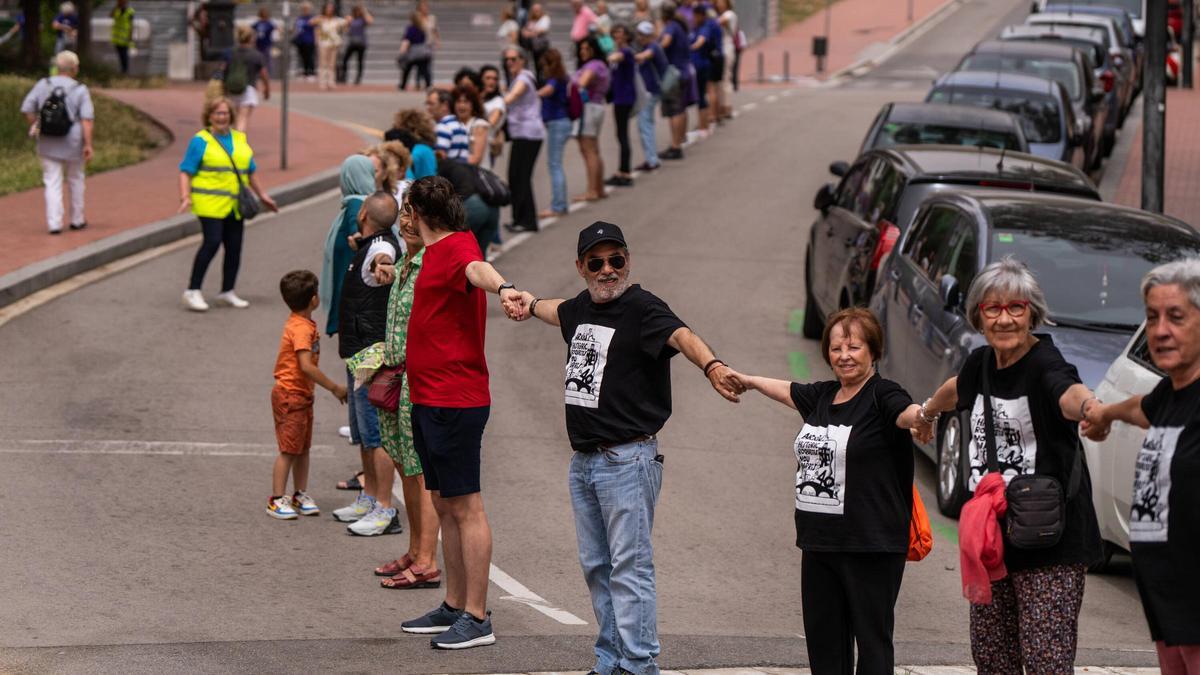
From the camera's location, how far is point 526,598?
27.7ft

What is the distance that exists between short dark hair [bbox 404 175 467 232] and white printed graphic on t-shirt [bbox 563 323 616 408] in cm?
96

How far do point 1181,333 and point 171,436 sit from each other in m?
7.49

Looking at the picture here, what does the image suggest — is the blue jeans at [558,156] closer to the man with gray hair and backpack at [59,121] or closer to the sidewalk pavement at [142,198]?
the sidewalk pavement at [142,198]

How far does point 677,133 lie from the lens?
995 inches

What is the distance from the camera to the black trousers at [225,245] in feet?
48.5

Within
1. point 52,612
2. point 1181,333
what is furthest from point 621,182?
point 1181,333

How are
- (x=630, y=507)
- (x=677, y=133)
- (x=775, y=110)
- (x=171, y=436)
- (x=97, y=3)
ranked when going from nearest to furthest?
(x=630, y=507) → (x=171, y=436) → (x=677, y=133) → (x=775, y=110) → (x=97, y=3)

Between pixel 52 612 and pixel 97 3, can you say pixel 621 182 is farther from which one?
pixel 97 3

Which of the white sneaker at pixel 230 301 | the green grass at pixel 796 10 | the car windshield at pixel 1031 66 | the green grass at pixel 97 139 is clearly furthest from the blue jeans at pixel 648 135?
the green grass at pixel 796 10

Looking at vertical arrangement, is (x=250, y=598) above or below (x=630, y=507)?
below

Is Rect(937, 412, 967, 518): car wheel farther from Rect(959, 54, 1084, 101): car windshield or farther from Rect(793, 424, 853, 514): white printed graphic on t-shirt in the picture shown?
Rect(959, 54, 1084, 101): car windshield

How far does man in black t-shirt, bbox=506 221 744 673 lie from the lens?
6.76m

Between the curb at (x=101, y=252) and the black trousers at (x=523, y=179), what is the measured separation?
10.5 feet

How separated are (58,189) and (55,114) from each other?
868 mm
